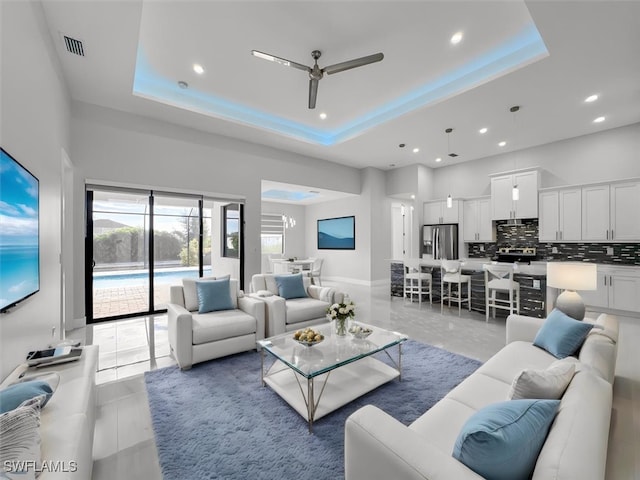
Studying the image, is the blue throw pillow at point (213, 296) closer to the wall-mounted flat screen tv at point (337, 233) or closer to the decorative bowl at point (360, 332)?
the decorative bowl at point (360, 332)

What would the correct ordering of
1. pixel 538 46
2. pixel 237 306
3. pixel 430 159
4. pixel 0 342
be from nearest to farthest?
pixel 0 342 < pixel 538 46 < pixel 237 306 < pixel 430 159

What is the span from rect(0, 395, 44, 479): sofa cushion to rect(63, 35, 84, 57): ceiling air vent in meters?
3.39

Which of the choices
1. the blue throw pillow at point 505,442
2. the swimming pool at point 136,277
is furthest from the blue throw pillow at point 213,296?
the blue throw pillow at point 505,442

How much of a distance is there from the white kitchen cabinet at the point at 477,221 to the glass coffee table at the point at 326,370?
494 centimetres

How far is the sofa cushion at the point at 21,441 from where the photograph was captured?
948 mm

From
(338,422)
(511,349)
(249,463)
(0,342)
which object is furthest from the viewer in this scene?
(511,349)

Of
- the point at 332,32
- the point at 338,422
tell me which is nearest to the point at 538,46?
the point at 332,32

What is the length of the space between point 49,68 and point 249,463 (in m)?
3.89

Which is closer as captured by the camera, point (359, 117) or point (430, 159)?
point (359, 117)

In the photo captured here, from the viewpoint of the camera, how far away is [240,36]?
10.0ft

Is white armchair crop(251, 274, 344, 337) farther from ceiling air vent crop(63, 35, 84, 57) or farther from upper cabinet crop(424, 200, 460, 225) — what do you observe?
upper cabinet crop(424, 200, 460, 225)

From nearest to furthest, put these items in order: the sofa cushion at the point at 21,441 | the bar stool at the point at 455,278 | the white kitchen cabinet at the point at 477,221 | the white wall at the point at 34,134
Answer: the sofa cushion at the point at 21,441
the white wall at the point at 34,134
the bar stool at the point at 455,278
the white kitchen cabinet at the point at 477,221

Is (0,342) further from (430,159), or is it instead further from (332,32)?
(430,159)

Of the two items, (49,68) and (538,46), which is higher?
(538,46)
